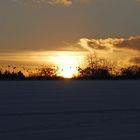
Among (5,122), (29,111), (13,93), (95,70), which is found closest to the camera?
(5,122)

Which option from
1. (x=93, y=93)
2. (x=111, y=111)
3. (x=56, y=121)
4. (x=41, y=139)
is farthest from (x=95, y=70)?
(x=41, y=139)

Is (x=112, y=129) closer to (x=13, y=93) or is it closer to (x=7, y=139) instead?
(x=7, y=139)

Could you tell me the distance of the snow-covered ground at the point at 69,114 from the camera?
9.03 m

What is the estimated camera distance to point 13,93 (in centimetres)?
1513

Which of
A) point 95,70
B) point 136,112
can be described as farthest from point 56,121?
point 95,70

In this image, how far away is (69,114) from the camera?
1136cm

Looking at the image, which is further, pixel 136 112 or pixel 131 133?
pixel 136 112

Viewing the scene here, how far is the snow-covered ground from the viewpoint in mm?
9031

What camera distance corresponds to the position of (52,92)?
1581 centimetres

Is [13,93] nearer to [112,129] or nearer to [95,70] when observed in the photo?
[112,129]

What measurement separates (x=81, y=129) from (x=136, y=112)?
9.25ft

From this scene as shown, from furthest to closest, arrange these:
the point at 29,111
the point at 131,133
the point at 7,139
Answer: the point at 29,111, the point at 131,133, the point at 7,139

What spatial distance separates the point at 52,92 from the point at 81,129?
6.33m

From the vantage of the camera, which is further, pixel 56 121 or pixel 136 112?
pixel 136 112
